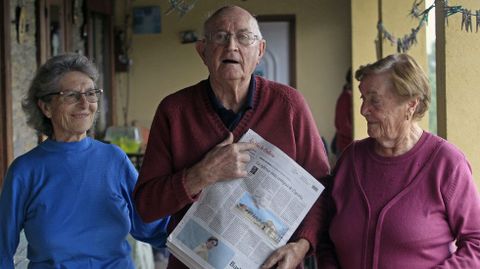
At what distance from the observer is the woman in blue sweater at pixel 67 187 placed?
5.63 ft

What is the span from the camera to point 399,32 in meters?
4.32

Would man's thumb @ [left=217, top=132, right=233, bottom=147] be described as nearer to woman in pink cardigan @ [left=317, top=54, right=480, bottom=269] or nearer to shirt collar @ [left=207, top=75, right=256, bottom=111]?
shirt collar @ [left=207, top=75, right=256, bottom=111]

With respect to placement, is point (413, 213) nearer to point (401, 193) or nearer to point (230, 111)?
point (401, 193)

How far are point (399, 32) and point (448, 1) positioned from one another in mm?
2348

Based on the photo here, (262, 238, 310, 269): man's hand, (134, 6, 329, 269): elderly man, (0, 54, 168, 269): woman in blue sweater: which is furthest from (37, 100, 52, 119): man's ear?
(262, 238, 310, 269): man's hand

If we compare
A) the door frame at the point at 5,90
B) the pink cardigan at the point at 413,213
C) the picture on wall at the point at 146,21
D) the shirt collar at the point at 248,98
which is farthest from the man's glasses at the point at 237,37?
the picture on wall at the point at 146,21

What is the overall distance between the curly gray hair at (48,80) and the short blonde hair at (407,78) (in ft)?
2.92

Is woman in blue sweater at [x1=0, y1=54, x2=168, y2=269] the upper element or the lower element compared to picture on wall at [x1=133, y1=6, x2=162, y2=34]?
lower

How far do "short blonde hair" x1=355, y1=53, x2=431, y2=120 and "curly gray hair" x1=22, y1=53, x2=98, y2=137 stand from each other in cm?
89

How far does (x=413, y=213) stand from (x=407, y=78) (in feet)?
1.07

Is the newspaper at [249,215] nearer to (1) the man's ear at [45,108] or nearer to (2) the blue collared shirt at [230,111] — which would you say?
(2) the blue collared shirt at [230,111]

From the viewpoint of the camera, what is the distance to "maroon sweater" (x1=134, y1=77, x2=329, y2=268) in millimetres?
1544

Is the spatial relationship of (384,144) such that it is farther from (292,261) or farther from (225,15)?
(225,15)

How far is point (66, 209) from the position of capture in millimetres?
1724
